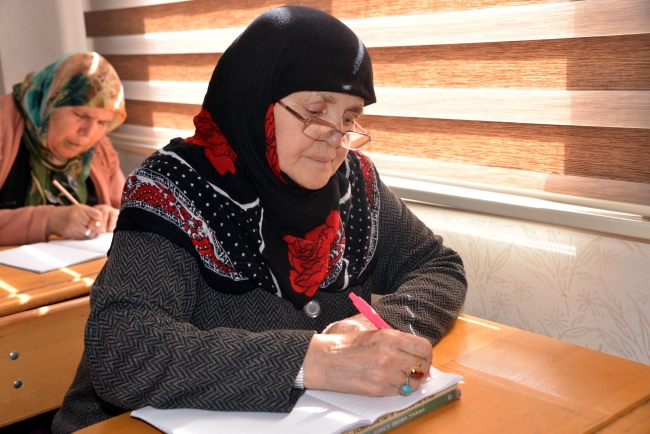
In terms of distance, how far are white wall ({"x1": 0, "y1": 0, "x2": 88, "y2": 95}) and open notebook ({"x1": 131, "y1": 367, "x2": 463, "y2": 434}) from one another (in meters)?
2.54

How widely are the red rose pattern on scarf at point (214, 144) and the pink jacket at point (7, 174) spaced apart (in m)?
1.15

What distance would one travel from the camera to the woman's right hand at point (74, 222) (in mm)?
2324

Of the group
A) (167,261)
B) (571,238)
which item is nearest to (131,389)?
(167,261)

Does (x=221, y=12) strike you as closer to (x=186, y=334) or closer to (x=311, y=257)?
(x=311, y=257)

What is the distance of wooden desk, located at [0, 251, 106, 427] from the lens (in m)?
1.79

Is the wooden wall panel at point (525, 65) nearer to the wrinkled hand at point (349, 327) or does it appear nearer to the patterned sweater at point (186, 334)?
the patterned sweater at point (186, 334)

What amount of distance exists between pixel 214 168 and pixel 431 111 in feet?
2.50

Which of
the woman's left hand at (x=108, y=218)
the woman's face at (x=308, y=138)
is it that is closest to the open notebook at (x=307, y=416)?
the woman's face at (x=308, y=138)

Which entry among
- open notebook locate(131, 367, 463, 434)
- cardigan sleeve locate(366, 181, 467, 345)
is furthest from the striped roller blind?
open notebook locate(131, 367, 463, 434)

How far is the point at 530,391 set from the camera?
1110mm

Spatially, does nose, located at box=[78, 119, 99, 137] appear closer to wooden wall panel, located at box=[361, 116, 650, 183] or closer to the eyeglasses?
wooden wall panel, located at box=[361, 116, 650, 183]

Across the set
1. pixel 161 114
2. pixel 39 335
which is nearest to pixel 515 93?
pixel 39 335

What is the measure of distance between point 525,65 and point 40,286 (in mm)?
1383

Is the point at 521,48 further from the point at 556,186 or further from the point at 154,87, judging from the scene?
the point at 154,87
